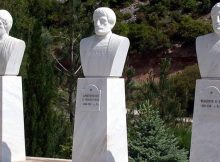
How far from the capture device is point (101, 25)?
10852 millimetres

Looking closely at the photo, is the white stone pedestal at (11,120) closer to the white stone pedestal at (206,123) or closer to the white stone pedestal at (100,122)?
the white stone pedestal at (100,122)

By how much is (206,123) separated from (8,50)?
4455mm

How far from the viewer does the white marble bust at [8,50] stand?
38.4 feet

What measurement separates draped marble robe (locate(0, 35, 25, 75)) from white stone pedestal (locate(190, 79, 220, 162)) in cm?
408

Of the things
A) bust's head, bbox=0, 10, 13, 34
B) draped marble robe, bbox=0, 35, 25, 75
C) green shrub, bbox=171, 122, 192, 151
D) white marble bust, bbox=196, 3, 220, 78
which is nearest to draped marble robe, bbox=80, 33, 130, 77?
draped marble robe, bbox=0, 35, 25, 75

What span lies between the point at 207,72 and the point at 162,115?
26.4 feet

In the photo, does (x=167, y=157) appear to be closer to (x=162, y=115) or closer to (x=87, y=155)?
(x=87, y=155)

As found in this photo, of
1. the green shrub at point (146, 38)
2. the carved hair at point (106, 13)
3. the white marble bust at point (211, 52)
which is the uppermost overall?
the green shrub at point (146, 38)

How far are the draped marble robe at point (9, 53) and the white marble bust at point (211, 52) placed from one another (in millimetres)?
3945

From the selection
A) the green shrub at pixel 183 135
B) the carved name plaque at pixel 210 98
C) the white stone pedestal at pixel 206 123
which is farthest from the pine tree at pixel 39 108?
the carved name plaque at pixel 210 98

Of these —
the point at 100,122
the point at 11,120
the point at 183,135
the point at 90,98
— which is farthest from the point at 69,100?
the point at 100,122

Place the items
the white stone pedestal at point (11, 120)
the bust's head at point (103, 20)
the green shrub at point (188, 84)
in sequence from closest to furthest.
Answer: the bust's head at point (103, 20) < the white stone pedestal at point (11, 120) < the green shrub at point (188, 84)

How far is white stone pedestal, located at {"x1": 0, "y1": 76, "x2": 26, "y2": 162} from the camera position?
38.8ft

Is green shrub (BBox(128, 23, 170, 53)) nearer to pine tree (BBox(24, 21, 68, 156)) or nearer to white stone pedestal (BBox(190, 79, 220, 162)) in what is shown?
pine tree (BBox(24, 21, 68, 156))
